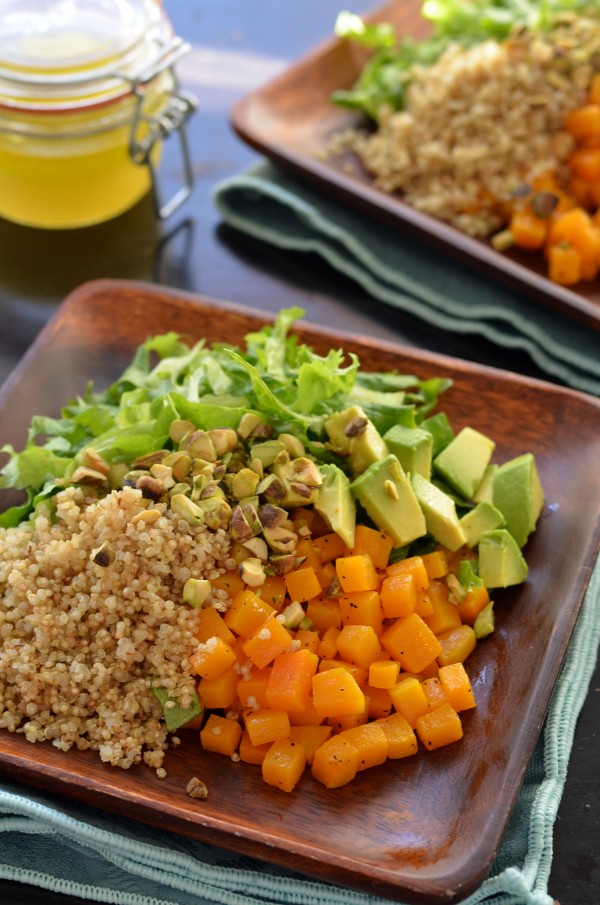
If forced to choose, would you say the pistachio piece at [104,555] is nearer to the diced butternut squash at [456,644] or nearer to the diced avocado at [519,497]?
the diced butternut squash at [456,644]

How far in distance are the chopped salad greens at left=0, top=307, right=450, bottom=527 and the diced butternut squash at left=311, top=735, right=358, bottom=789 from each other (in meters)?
0.48

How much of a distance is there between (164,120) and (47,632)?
1.35 m

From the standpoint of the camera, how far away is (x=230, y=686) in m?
1.64

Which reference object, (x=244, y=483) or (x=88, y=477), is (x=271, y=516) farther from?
(x=88, y=477)

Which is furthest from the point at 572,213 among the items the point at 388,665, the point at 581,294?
the point at 388,665

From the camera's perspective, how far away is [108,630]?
5.39ft

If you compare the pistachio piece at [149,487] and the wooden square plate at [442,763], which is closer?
the wooden square plate at [442,763]

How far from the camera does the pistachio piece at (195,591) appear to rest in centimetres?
162

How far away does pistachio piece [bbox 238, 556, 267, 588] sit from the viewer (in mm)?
1638

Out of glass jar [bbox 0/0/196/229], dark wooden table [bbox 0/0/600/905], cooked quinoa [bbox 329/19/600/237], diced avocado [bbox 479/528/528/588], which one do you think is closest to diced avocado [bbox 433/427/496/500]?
diced avocado [bbox 479/528/528/588]

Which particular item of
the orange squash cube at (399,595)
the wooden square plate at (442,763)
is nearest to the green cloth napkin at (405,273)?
the wooden square plate at (442,763)

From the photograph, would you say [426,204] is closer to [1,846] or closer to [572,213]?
[572,213]

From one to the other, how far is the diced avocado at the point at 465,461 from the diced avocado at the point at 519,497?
0.04 metres

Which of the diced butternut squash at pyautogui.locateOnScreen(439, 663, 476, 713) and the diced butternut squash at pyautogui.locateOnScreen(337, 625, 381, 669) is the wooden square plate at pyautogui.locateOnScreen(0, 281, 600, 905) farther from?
the diced butternut squash at pyautogui.locateOnScreen(337, 625, 381, 669)
